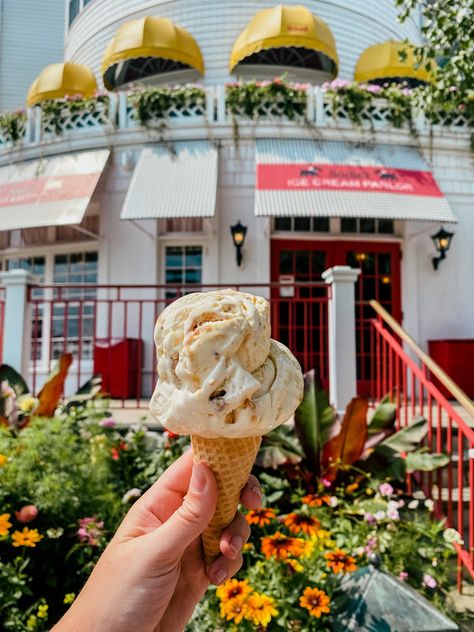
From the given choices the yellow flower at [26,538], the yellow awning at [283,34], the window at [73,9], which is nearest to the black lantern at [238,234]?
the yellow awning at [283,34]

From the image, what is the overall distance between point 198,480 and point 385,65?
12.2 meters

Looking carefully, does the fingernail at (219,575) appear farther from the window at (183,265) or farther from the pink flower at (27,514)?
the window at (183,265)

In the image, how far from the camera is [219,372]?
3.58 ft

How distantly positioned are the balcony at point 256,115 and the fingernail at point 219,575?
28.3ft

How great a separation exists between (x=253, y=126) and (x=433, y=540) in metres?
7.75

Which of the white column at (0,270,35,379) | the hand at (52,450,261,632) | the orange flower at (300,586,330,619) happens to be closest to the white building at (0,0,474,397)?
the white column at (0,270,35,379)

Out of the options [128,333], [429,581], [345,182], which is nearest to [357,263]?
[345,182]

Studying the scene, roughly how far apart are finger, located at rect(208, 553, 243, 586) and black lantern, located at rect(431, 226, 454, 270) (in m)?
8.41

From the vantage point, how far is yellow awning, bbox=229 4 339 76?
10039 millimetres

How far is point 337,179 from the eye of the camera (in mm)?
8344

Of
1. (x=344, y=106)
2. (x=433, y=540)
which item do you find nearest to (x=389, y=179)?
(x=344, y=106)

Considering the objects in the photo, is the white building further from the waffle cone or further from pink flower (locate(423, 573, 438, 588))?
the waffle cone

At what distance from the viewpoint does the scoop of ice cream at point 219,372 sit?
110cm

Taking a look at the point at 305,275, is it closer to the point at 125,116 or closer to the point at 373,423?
the point at 125,116
